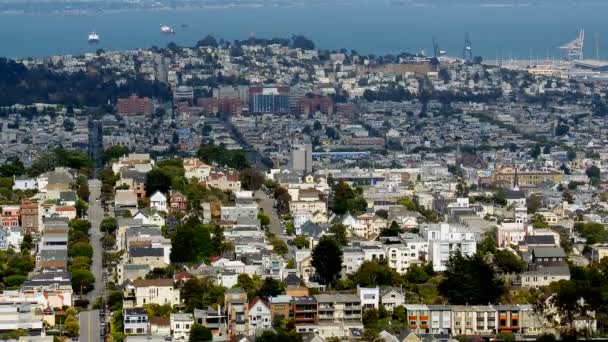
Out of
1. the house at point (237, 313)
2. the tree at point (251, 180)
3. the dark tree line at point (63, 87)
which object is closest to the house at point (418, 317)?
the house at point (237, 313)

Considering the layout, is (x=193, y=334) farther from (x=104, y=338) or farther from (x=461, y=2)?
(x=461, y=2)

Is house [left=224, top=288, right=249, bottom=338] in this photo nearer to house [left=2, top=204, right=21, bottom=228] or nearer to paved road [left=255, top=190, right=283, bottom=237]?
paved road [left=255, top=190, right=283, bottom=237]

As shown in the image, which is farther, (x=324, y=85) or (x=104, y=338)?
(x=324, y=85)

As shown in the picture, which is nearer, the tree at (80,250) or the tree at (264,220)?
A: the tree at (80,250)

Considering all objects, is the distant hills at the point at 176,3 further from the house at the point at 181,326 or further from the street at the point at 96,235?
the house at the point at 181,326

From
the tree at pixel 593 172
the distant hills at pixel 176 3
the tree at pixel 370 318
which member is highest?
the tree at pixel 370 318

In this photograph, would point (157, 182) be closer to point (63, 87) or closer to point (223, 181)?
point (223, 181)

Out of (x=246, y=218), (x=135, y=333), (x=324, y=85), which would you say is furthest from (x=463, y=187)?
(x=324, y=85)

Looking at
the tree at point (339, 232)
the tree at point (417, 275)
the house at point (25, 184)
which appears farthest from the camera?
the house at point (25, 184)
